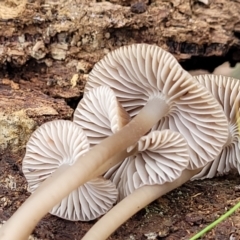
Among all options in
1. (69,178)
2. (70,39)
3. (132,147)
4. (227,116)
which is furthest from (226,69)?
(69,178)

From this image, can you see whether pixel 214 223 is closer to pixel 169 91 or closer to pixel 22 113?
pixel 169 91

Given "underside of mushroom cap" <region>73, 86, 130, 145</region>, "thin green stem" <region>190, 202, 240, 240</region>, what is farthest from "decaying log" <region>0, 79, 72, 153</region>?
"thin green stem" <region>190, 202, 240, 240</region>

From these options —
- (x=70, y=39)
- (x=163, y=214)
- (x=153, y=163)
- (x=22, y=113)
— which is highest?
(x=70, y=39)

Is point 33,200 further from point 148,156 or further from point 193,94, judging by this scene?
point 193,94

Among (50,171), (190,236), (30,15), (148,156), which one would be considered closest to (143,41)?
(30,15)

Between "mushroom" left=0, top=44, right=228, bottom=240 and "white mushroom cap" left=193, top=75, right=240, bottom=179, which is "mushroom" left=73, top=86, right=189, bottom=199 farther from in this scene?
"white mushroom cap" left=193, top=75, right=240, bottom=179

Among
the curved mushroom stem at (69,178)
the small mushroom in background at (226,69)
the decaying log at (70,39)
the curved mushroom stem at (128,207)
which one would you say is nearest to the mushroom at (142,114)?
the curved mushroom stem at (69,178)

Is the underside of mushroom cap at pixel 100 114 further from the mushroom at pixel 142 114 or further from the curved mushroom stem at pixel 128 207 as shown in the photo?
the curved mushroom stem at pixel 128 207
